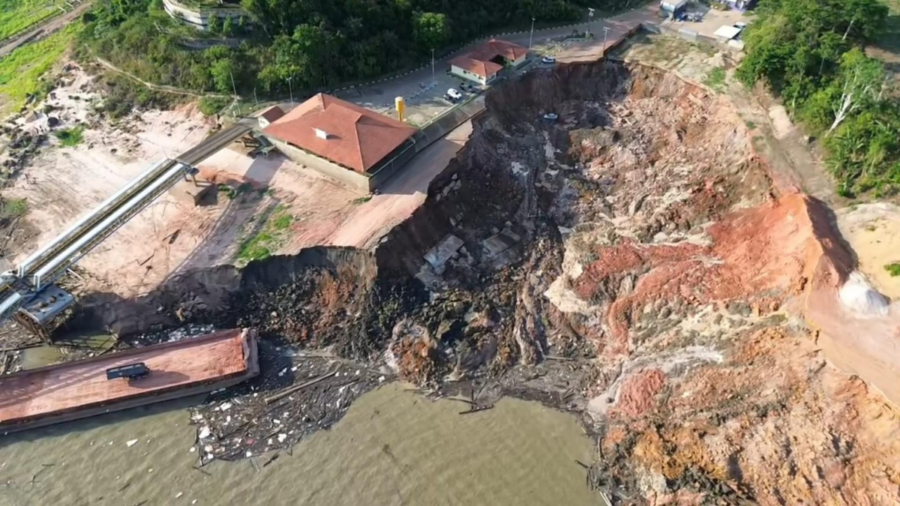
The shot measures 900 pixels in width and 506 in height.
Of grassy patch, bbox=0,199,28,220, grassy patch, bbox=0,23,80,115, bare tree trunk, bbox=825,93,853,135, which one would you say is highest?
bare tree trunk, bbox=825,93,853,135

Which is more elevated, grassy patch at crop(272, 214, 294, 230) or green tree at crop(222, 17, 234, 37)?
green tree at crop(222, 17, 234, 37)

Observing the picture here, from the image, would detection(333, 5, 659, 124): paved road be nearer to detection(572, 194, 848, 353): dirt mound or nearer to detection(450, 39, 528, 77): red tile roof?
detection(450, 39, 528, 77): red tile roof

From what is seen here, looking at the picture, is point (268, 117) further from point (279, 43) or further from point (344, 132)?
point (344, 132)

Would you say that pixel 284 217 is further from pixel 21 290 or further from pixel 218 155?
pixel 21 290

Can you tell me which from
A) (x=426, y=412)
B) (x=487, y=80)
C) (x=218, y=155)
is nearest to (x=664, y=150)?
(x=487, y=80)

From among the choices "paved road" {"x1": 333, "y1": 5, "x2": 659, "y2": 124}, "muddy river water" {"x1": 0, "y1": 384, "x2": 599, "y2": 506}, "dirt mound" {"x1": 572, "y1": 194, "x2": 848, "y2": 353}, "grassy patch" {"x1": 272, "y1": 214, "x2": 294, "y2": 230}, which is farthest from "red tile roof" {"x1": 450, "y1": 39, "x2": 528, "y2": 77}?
"muddy river water" {"x1": 0, "y1": 384, "x2": 599, "y2": 506}

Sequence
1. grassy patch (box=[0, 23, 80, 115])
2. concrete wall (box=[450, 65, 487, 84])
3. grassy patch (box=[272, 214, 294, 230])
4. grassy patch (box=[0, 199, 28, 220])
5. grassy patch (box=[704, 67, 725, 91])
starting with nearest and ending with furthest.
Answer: grassy patch (box=[272, 214, 294, 230]), grassy patch (box=[0, 199, 28, 220]), grassy patch (box=[704, 67, 725, 91]), concrete wall (box=[450, 65, 487, 84]), grassy patch (box=[0, 23, 80, 115])

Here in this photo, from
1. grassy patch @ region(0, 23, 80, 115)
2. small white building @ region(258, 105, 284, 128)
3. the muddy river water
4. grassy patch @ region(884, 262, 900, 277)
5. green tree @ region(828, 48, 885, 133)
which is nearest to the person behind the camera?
grassy patch @ region(884, 262, 900, 277)

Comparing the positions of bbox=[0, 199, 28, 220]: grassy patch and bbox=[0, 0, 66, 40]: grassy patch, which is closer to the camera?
bbox=[0, 199, 28, 220]: grassy patch
